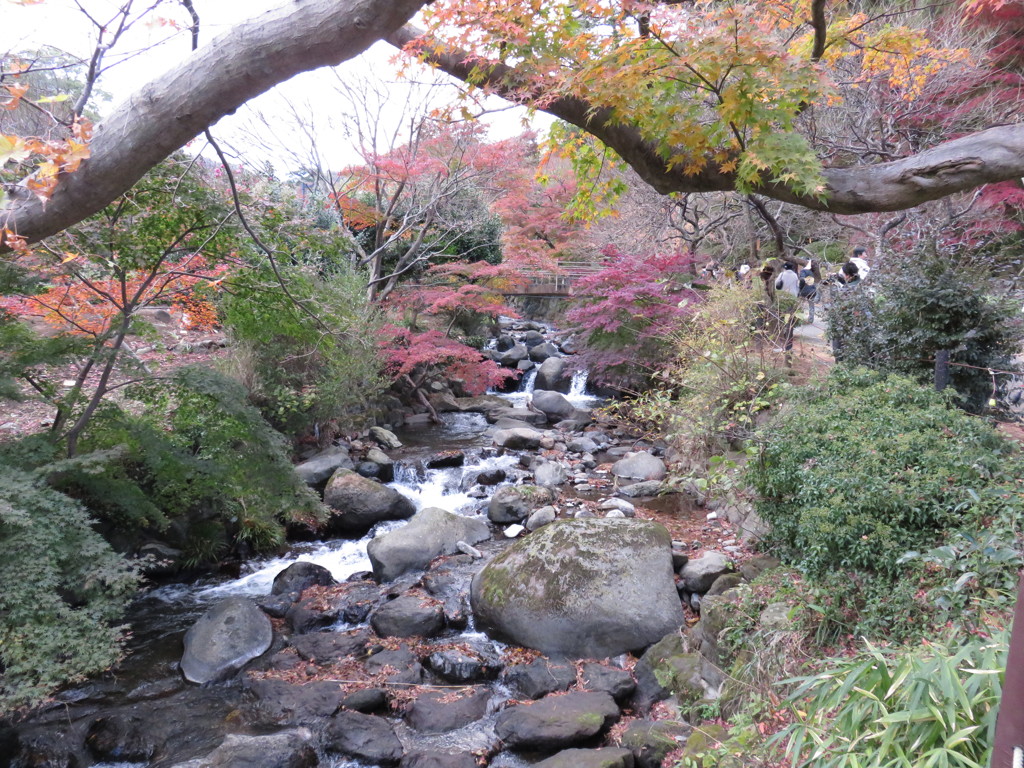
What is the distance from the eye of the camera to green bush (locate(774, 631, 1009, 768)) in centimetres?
186

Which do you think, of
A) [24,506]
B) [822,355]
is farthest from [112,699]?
[822,355]

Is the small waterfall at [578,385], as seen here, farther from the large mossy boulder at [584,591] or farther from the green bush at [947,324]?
the large mossy boulder at [584,591]

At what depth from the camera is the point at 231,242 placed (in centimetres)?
523

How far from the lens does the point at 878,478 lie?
11.4ft

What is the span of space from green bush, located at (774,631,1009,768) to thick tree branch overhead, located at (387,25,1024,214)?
1766 millimetres

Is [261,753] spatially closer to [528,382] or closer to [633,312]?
[633,312]

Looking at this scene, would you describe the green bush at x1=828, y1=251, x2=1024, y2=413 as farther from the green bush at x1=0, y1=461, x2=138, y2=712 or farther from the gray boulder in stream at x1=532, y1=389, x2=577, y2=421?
the gray boulder in stream at x1=532, y1=389, x2=577, y2=421

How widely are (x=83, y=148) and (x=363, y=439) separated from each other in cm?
866

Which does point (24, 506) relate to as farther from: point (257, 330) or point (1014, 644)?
point (1014, 644)

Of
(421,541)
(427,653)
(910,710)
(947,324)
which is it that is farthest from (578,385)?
(910,710)

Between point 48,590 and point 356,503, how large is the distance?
3822mm

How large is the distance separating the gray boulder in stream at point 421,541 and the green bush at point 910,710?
4706 mm

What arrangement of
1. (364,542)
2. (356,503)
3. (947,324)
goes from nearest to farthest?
1. (947,324)
2. (364,542)
3. (356,503)

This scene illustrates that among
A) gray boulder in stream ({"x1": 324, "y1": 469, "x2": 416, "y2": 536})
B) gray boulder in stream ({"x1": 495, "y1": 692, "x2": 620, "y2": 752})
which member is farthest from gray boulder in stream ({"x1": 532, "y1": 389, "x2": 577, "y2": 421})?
gray boulder in stream ({"x1": 495, "y1": 692, "x2": 620, "y2": 752})
